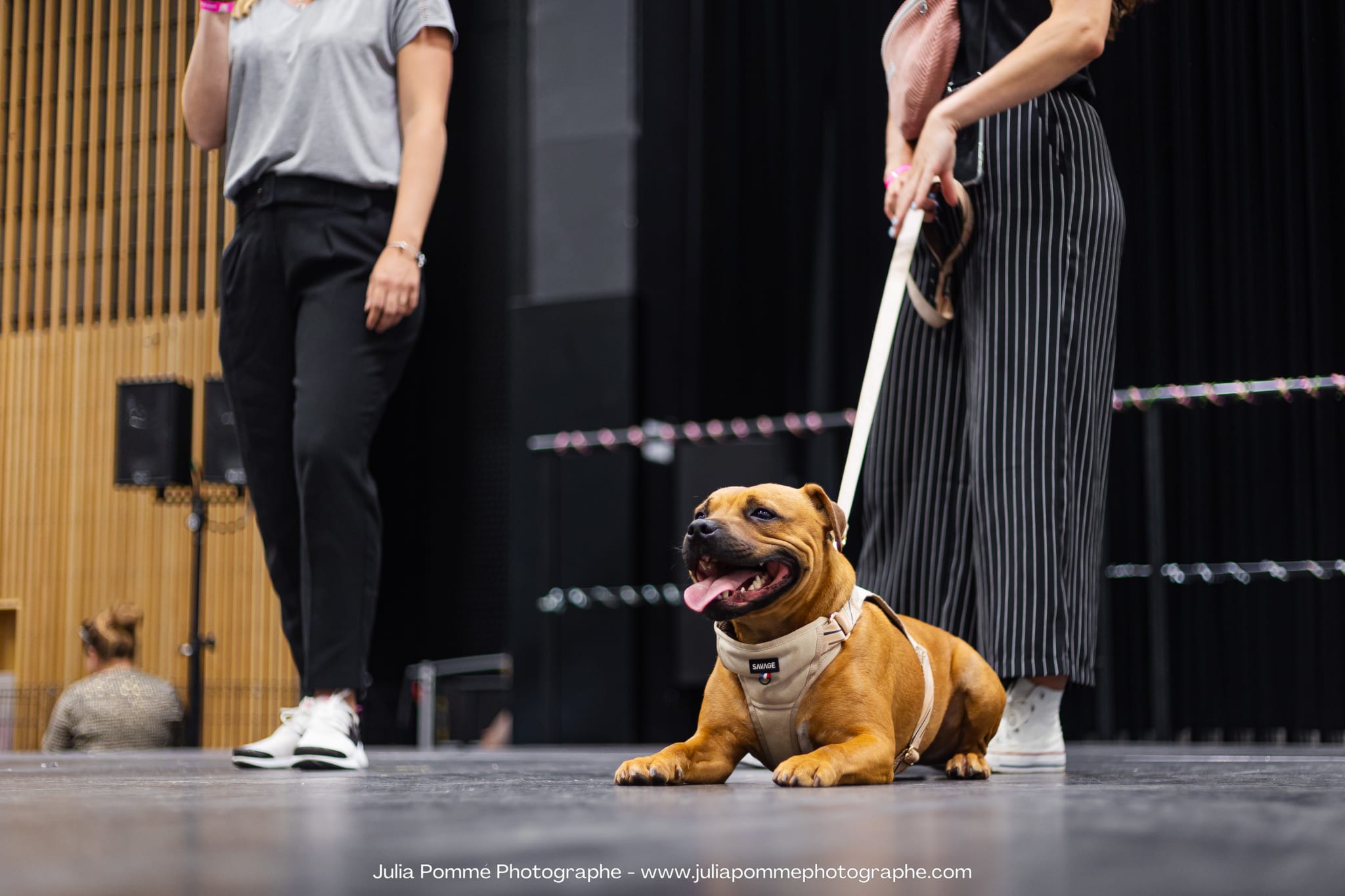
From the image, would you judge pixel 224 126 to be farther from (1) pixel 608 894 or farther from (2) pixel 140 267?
(2) pixel 140 267

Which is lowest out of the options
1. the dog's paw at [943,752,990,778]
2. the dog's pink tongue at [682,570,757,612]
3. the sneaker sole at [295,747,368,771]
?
the sneaker sole at [295,747,368,771]

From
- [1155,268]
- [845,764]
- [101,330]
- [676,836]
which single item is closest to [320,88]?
[845,764]

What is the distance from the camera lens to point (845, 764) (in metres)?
1.35

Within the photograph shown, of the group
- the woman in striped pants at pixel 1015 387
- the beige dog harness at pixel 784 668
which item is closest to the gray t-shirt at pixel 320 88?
the woman in striped pants at pixel 1015 387

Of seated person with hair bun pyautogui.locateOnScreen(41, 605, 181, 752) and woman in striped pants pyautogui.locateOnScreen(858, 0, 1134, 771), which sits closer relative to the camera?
woman in striped pants pyautogui.locateOnScreen(858, 0, 1134, 771)

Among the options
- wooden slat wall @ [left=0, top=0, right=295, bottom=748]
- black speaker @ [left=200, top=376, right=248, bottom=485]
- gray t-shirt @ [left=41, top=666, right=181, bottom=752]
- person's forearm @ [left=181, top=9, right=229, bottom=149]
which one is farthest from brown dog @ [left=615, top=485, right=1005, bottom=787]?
wooden slat wall @ [left=0, top=0, right=295, bottom=748]

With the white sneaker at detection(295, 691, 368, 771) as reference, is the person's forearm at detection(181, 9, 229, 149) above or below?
above

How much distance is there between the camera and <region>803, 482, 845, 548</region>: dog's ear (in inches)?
60.9

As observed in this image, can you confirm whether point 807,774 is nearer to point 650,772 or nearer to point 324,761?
point 650,772

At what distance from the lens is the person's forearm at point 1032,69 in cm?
186

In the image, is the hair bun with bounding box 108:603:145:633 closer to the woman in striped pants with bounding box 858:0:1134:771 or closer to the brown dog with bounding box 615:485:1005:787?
the woman in striped pants with bounding box 858:0:1134:771

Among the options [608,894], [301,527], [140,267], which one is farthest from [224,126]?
[140,267]

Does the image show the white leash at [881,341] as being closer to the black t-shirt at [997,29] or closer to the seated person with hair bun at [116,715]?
the black t-shirt at [997,29]

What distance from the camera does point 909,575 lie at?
6.63 feet
